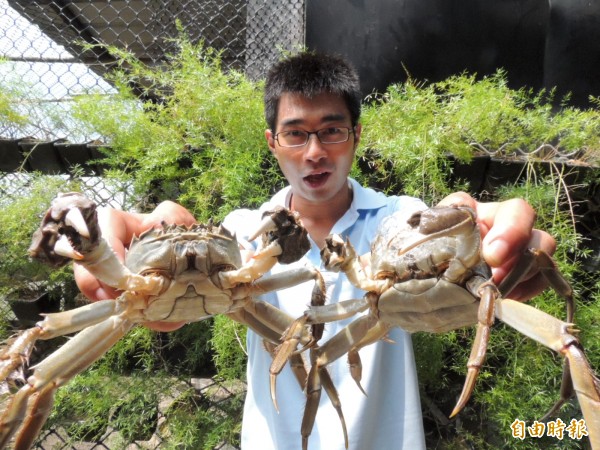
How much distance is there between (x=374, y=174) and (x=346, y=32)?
1056 mm

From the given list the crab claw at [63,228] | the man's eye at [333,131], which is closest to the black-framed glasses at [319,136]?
the man's eye at [333,131]

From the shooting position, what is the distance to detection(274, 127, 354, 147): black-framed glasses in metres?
1.90

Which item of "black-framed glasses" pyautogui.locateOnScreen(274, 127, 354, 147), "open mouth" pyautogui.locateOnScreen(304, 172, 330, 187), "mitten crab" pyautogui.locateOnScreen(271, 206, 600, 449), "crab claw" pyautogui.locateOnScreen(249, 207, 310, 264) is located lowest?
"mitten crab" pyautogui.locateOnScreen(271, 206, 600, 449)

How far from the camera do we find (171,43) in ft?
11.0

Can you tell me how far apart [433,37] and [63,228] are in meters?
2.61

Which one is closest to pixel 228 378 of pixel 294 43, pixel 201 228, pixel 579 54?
pixel 201 228

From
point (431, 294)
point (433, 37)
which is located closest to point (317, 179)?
point (431, 294)

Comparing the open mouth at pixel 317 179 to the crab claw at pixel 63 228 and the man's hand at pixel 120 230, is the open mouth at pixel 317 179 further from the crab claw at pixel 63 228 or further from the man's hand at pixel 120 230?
the crab claw at pixel 63 228

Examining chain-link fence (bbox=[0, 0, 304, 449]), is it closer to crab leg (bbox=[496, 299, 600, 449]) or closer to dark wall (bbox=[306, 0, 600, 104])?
dark wall (bbox=[306, 0, 600, 104])

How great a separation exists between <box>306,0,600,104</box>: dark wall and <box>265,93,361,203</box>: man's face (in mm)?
1394

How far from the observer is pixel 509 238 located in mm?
1377

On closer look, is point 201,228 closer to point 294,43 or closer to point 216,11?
point 294,43

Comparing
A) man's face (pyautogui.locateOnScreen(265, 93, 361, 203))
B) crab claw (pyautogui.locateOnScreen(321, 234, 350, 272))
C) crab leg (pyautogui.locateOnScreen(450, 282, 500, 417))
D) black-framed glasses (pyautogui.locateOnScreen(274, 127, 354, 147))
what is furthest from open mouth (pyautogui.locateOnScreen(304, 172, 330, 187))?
crab leg (pyautogui.locateOnScreen(450, 282, 500, 417))

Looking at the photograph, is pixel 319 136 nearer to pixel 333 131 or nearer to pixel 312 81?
pixel 333 131
